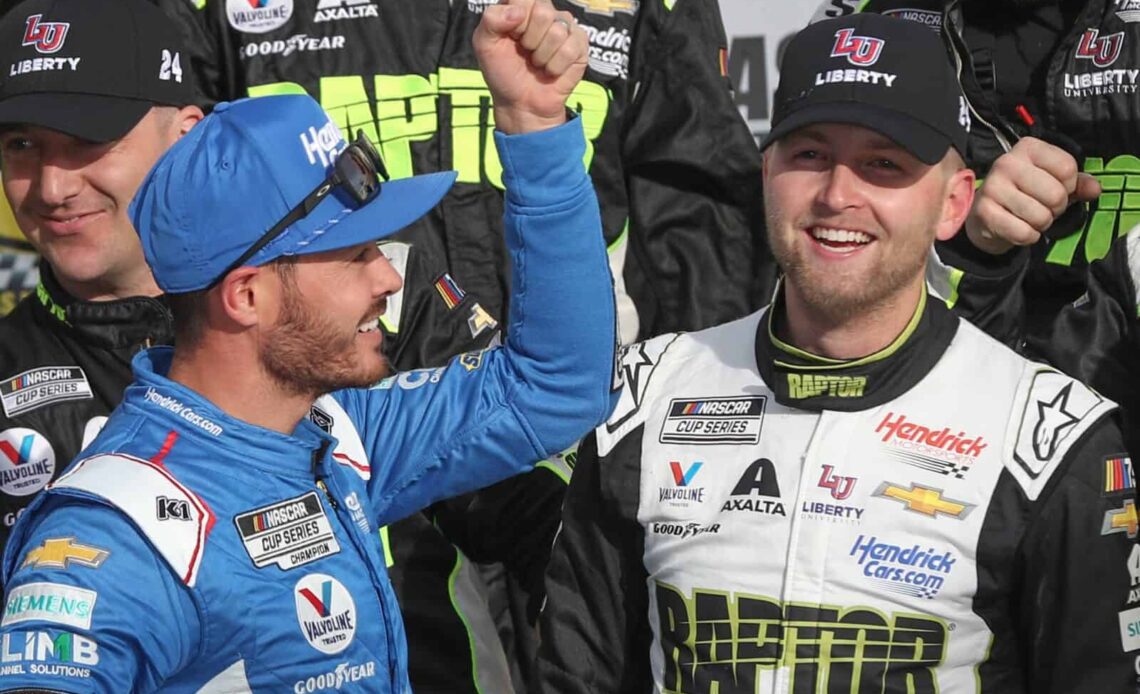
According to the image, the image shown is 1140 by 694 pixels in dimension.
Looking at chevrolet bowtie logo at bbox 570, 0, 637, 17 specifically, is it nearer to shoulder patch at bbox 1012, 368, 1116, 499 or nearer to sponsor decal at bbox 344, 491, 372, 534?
shoulder patch at bbox 1012, 368, 1116, 499

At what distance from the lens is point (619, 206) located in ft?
12.3

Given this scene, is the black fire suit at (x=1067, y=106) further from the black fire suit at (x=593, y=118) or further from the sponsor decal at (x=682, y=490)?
the sponsor decal at (x=682, y=490)

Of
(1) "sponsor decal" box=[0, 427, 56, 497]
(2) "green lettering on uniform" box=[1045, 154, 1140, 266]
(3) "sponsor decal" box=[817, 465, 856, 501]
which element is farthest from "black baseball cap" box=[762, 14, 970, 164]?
(1) "sponsor decal" box=[0, 427, 56, 497]

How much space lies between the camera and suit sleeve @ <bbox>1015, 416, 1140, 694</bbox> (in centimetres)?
237

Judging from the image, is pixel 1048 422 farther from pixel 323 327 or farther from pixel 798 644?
pixel 323 327

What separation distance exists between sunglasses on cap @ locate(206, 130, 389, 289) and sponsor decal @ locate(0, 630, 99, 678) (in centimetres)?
52

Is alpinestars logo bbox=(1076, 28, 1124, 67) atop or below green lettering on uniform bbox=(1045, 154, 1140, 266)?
atop

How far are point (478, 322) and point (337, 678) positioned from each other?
47.1 inches

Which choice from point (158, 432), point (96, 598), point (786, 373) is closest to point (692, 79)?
point (786, 373)

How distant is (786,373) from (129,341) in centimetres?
116

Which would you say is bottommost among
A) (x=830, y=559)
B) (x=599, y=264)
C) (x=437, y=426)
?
(x=830, y=559)

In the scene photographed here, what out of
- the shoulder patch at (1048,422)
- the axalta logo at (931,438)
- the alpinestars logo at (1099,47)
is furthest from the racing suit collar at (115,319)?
the alpinestars logo at (1099,47)

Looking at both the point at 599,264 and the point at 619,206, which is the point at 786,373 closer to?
the point at 599,264

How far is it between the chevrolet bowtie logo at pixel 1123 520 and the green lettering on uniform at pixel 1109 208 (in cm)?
107
